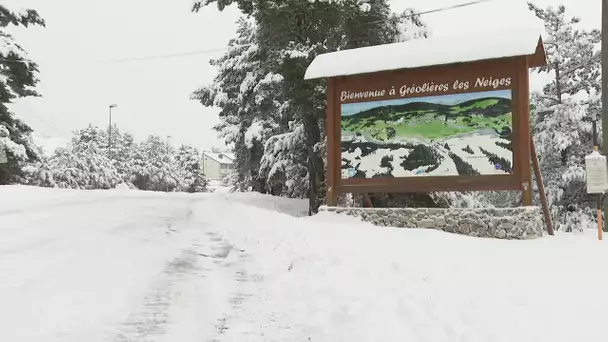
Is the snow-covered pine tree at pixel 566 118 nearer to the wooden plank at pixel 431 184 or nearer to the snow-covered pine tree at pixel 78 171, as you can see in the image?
the wooden plank at pixel 431 184

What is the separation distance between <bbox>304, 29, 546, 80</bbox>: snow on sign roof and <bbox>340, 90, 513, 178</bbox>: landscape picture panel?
82 cm

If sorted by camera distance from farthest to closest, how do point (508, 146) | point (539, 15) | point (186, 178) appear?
point (186, 178) → point (539, 15) → point (508, 146)

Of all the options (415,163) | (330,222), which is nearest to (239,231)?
(330,222)

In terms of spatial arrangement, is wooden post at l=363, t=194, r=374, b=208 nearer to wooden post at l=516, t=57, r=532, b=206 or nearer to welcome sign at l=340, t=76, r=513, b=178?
welcome sign at l=340, t=76, r=513, b=178

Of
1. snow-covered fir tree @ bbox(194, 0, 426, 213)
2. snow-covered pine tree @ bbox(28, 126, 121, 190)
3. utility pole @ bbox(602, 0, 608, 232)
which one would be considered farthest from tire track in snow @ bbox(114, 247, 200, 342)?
snow-covered pine tree @ bbox(28, 126, 121, 190)

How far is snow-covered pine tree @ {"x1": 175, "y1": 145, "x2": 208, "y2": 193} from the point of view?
67.6 meters

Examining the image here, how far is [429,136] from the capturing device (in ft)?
38.3

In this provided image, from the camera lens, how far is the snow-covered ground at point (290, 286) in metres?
A: 4.67

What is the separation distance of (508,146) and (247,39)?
17621mm

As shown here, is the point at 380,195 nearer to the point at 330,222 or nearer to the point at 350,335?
the point at 330,222

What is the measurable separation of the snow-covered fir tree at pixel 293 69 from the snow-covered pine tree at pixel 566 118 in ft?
17.7

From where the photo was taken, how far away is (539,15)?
67.9 feet

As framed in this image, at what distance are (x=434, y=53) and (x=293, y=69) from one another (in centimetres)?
554

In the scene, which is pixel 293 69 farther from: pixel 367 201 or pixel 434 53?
pixel 434 53
